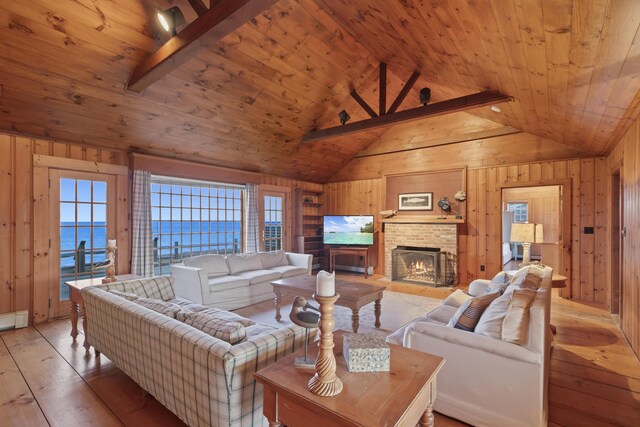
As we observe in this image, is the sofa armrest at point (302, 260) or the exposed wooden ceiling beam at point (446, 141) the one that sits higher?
the exposed wooden ceiling beam at point (446, 141)

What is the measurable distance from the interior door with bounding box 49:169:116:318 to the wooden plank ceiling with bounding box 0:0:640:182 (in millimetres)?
596

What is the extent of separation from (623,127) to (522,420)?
334 centimetres

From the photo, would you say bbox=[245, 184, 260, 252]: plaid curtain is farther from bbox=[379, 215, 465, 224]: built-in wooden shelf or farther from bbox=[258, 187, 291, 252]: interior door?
bbox=[379, 215, 465, 224]: built-in wooden shelf

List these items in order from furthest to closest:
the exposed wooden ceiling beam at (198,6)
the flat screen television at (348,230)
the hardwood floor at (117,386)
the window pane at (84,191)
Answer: the flat screen television at (348,230) < the window pane at (84,191) < the exposed wooden ceiling beam at (198,6) < the hardwood floor at (117,386)

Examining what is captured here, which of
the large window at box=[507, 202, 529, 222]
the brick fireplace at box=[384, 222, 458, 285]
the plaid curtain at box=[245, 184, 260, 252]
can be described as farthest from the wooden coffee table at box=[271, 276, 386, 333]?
the large window at box=[507, 202, 529, 222]

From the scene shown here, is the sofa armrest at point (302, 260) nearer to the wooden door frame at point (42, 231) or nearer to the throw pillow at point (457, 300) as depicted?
the throw pillow at point (457, 300)

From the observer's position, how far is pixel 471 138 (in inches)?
233

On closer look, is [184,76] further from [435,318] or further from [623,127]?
[623,127]

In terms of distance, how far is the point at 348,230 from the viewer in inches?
286

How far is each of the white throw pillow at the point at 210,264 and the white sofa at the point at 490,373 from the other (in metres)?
3.39

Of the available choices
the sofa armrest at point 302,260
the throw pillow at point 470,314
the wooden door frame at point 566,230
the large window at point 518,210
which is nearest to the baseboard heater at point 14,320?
the sofa armrest at point 302,260

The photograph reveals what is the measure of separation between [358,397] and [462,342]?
1.11 meters

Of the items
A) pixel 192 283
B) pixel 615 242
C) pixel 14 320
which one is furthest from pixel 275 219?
pixel 615 242

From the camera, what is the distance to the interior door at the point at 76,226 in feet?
13.1
